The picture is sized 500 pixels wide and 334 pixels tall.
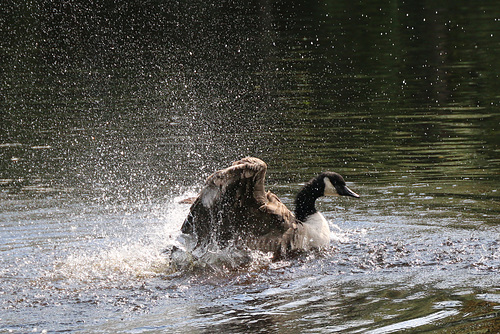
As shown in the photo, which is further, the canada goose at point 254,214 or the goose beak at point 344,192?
the goose beak at point 344,192

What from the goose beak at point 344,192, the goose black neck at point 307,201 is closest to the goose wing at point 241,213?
the goose black neck at point 307,201

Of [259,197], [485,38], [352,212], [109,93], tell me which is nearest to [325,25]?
[485,38]

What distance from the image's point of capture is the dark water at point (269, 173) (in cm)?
758

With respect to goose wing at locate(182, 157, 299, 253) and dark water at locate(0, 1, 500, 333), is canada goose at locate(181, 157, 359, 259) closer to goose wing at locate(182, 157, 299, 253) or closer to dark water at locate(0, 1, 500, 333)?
goose wing at locate(182, 157, 299, 253)

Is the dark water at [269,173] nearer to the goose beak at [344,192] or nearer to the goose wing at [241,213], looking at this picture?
the goose wing at [241,213]

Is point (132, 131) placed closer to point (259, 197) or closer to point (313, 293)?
point (259, 197)

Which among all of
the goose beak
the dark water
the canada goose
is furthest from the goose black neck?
the dark water

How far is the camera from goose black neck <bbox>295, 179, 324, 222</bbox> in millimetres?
10086

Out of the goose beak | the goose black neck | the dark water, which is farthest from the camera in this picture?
the goose beak

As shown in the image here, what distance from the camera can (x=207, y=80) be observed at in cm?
2308

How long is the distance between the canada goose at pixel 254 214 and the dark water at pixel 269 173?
0.32 metres

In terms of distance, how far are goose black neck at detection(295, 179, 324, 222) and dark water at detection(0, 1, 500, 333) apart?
Answer: 1.75ft

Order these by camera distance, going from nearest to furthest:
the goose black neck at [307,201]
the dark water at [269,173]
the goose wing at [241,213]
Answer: the dark water at [269,173] → the goose wing at [241,213] → the goose black neck at [307,201]

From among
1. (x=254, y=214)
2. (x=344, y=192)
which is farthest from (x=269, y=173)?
(x=254, y=214)
